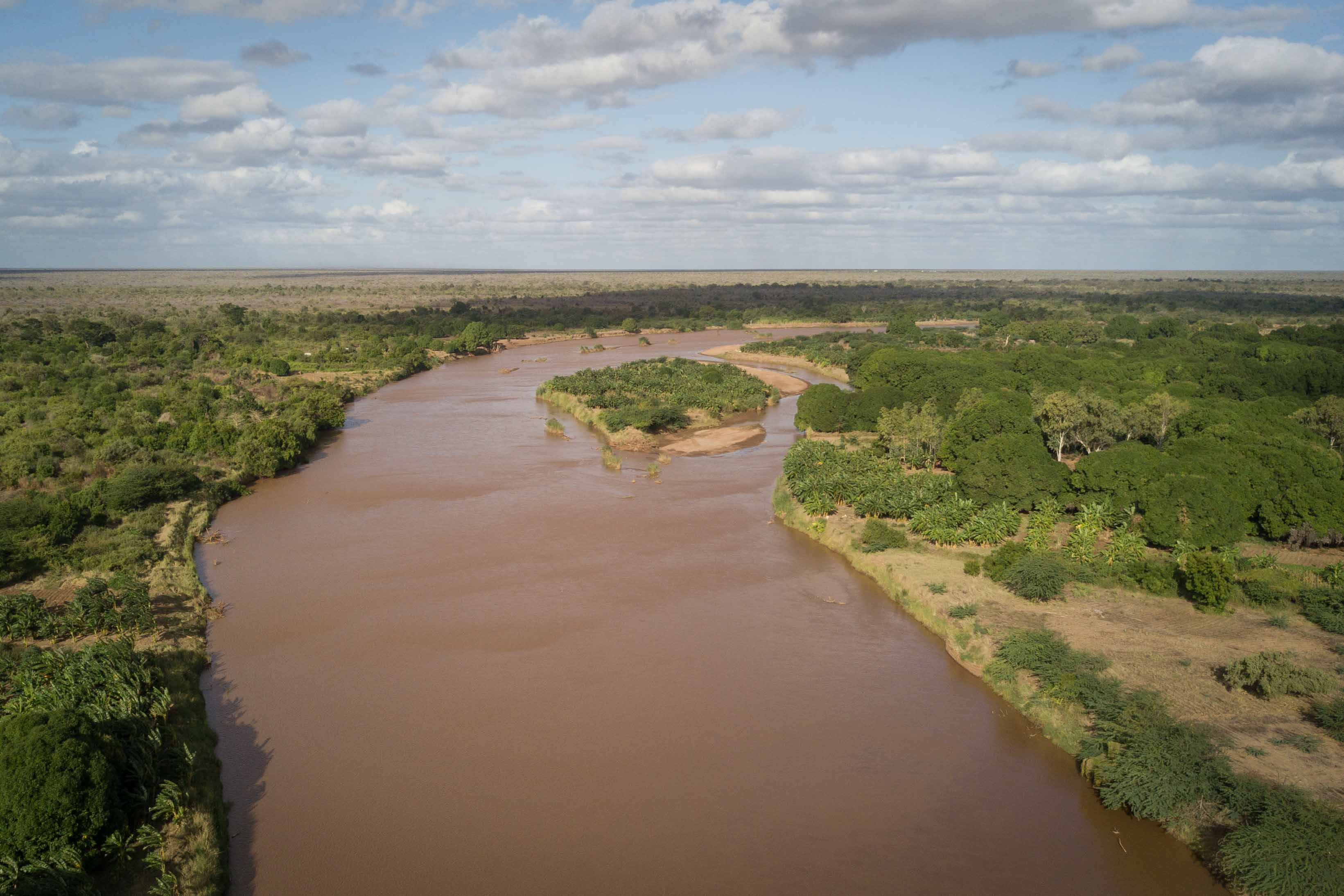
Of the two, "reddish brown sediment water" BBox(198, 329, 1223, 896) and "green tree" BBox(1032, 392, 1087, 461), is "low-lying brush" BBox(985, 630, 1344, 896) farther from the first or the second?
"green tree" BBox(1032, 392, 1087, 461)

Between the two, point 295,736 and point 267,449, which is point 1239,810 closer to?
point 295,736

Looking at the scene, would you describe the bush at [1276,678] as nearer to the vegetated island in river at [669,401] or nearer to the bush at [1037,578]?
the bush at [1037,578]

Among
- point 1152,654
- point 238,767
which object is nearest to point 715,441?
point 1152,654

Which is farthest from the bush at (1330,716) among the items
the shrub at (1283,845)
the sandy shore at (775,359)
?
the sandy shore at (775,359)

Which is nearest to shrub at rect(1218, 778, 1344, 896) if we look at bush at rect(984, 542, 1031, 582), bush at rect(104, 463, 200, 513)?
bush at rect(984, 542, 1031, 582)

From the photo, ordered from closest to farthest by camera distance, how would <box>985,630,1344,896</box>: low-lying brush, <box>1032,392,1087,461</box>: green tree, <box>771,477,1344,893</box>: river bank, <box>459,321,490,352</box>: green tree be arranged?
<box>985,630,1344,896</box>: low-lying brush, <box>771,477,1344,893</box>: river bank, <box>1032,392,1087,461</box>: green tree, <box>459,321,490,352</box>: green tree

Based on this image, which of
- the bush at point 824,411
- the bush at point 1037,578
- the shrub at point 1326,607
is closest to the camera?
the shrub at point 1326,607

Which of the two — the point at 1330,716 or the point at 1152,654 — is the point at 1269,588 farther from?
the point at 1330,716
